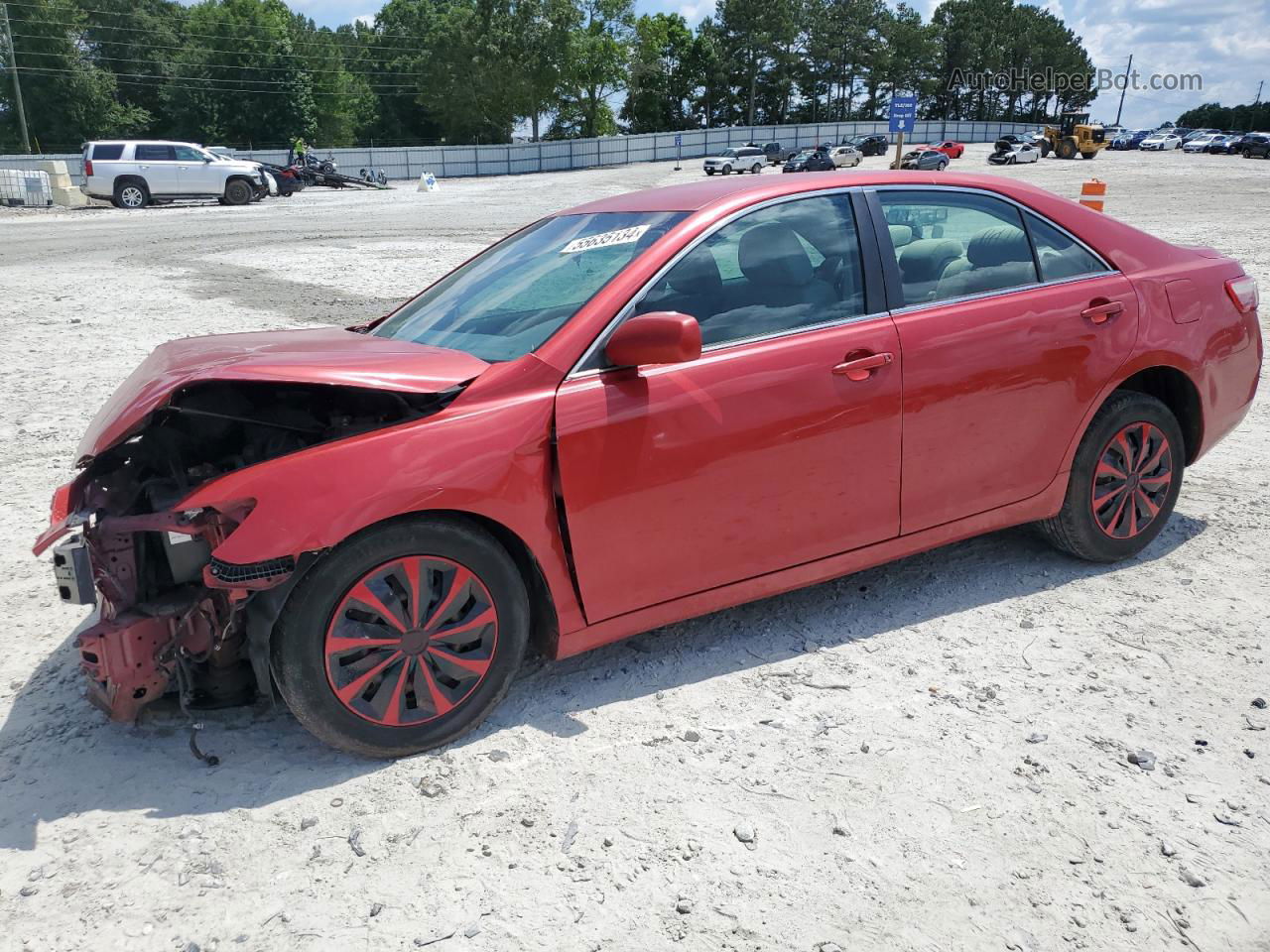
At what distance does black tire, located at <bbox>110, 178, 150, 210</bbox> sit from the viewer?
29438mm

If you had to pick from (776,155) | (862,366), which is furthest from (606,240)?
(776,155)

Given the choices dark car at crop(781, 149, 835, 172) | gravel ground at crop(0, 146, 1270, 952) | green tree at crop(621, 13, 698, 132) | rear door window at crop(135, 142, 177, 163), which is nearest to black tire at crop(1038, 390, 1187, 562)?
gravel ground at crop(0, 146, 1270, 952)

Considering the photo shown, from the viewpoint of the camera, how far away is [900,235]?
12.4 feet

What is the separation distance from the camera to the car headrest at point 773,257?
11.7 feet

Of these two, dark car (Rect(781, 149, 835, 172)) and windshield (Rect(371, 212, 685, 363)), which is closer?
windshield (Rect(371, 212, 685, 363))

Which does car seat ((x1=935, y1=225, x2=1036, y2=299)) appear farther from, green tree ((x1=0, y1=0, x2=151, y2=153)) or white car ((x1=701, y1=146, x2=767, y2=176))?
green tree ((x1=0, y1=0, x2=151, y2=153))

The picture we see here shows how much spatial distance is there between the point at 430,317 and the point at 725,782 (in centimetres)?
207

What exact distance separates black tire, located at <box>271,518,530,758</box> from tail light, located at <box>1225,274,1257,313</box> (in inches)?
134

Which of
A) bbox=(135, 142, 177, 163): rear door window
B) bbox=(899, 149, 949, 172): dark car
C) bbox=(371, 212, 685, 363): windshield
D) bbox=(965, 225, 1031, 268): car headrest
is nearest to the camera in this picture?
bbox=(371, 212, 685, 363): windshield

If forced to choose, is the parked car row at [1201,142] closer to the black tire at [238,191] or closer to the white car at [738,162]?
the white car at [738,162]

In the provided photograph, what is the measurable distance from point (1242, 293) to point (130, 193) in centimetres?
3154

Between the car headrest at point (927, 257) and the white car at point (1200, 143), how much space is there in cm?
7821

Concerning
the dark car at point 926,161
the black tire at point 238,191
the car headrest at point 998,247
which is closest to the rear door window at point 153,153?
the black tire at point 238,191

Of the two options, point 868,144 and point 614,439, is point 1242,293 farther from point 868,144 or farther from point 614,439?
point 868,144
